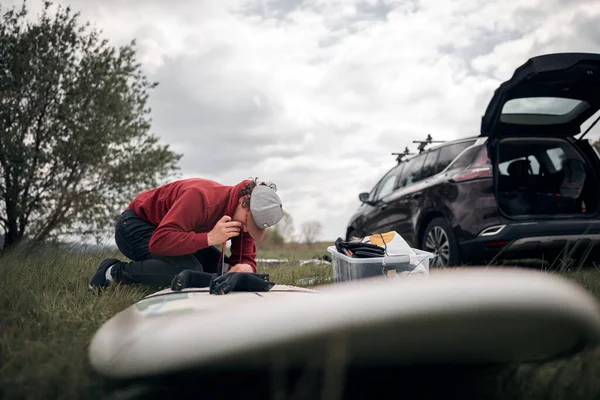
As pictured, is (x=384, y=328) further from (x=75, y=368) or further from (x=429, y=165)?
(x=429, y=165)

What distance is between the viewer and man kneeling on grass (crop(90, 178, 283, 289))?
3.23 metres

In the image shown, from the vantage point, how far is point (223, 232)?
3.20m

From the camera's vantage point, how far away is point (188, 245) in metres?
3.21

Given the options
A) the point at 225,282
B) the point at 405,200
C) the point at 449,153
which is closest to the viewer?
the point at 225,282

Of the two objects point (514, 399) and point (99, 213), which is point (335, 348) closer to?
point (514, 399)

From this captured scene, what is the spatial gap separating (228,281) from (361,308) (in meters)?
1.23

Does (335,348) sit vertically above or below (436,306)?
below

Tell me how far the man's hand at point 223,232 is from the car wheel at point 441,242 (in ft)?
8.40

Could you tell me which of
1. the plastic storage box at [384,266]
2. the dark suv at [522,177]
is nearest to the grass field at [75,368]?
the plastic storage box at [384,266]

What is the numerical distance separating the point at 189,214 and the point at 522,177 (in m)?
3.72

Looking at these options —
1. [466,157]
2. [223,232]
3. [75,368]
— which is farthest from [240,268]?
[466,157]

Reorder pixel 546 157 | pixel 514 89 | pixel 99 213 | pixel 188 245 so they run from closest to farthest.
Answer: pixel 188 245 < pixel 514 89 < pixel 546 157 < pixel 99 213

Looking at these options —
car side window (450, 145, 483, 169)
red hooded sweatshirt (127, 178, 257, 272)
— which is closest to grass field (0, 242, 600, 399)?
red hooded sweatshirt (127, 178, 257, 272)

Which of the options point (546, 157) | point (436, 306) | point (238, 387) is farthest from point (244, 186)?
point (546, 157)
